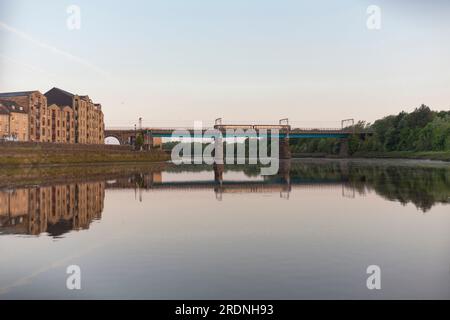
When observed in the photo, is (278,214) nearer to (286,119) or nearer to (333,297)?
(333,297)

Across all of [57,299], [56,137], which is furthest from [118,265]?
[56,137]

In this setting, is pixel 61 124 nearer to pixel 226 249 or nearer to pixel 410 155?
pixel 410 155

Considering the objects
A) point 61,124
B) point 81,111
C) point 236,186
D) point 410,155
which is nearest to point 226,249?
point 236,186

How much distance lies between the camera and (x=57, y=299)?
43.7ft

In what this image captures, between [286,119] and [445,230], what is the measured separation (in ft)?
556

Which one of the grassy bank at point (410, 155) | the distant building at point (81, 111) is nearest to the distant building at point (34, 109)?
the distant building at point (81, 111)

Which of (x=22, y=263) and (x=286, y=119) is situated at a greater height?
(x=286, y=119)

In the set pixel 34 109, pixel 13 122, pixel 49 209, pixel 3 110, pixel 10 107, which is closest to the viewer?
pixel 49 209

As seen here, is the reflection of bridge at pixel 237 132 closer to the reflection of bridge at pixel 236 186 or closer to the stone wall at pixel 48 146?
the stone wall at pixel 48 146

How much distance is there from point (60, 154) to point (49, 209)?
2703 inches

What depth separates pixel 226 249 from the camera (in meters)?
19.4

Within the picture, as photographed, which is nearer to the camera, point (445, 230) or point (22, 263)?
point (22, 263)

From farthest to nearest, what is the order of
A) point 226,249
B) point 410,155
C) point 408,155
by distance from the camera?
1. point 408,155
2. point 410,155
3. point 226,249
